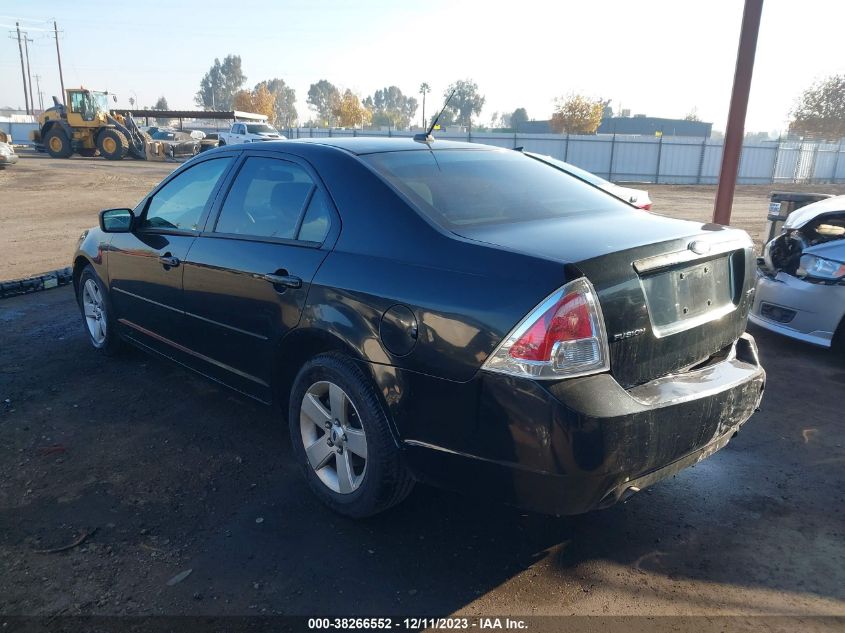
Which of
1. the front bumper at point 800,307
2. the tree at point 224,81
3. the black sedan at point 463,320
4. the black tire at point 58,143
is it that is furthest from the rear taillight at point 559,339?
the tree at point 224,81

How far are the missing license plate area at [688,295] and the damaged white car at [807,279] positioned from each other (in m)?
2.67

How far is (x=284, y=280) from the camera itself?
3.12 meters

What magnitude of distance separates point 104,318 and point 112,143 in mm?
33027

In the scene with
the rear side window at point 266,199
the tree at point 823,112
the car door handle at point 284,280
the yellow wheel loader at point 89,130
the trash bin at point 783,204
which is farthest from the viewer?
the tree at point 823,112

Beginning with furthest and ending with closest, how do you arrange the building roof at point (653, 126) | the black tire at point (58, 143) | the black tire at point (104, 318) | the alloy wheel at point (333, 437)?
the building roof at point (653, 126) → the black tire at point (58, 143) → the black tire at point (104, 318) → the alloy wheel at point (333, 437)

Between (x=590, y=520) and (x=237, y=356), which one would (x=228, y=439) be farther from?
(x=590, y=520)

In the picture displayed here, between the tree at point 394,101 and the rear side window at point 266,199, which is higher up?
the tree at point 394,101

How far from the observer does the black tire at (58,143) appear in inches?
1353

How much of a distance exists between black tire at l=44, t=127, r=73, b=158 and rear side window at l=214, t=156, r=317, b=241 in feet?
119

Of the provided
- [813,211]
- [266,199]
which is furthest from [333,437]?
[813,211]

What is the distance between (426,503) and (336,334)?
3.27ft

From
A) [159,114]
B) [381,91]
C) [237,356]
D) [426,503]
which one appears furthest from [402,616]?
[381,91]

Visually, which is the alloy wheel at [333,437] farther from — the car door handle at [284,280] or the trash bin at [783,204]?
the trash bin at [783,204]

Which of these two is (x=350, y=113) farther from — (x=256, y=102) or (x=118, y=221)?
(x=118, y=221)
